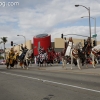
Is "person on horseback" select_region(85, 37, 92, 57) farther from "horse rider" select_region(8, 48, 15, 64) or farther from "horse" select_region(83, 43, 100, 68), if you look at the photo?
"horse rider" select_region(8, 48, 15, 64)

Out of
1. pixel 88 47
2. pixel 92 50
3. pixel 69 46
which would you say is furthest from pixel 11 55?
pixel 92 50

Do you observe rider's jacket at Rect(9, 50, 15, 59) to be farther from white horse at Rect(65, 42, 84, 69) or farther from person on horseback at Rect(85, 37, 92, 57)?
person on horseback at Rect(85, 37, 92, 57)

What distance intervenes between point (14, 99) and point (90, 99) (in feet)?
9.50

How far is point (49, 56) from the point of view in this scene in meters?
35.2

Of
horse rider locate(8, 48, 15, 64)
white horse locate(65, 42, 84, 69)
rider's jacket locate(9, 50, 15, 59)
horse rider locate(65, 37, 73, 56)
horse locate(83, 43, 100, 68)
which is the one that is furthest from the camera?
rider's jacket locate(9, 50, 15, 59)

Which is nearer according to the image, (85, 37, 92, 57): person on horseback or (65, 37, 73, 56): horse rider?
(65, 37, 73, 56): horse rider

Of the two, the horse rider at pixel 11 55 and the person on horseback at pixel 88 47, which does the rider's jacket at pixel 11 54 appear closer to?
the horse rider at pixel 11 55

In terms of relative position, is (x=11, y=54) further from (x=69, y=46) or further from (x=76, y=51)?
(x=76, y=51)

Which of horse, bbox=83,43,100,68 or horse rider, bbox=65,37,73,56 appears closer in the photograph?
horse rider, bbox=65,37,73,56

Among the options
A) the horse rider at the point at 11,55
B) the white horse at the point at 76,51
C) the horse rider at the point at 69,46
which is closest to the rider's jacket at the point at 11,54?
the horse rider at the point at 11,55

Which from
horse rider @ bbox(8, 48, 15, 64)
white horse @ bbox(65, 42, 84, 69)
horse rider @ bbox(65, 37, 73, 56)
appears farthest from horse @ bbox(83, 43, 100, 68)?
horse rider @ bbox(8, 48, 15, 64)

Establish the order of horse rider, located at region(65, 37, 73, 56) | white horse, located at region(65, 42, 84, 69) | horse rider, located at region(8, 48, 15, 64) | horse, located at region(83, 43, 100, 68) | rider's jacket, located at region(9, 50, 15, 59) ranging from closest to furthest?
1. white horse, located at region(65, 42, 84, 69)
2. horse rider, located at region(65, 37, 73, 56)
3. horse, located at region(83, 43, 100, 68)
4. horse rider, located at region(8, 48, 15, 64)
5. rider's jacket, located at region(9, 50, 15, 59)

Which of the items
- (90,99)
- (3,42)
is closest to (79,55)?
(90,99)

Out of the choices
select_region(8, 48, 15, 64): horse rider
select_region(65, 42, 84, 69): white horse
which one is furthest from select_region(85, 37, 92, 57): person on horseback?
select_region(8, 48, 15, 64): horse rider
